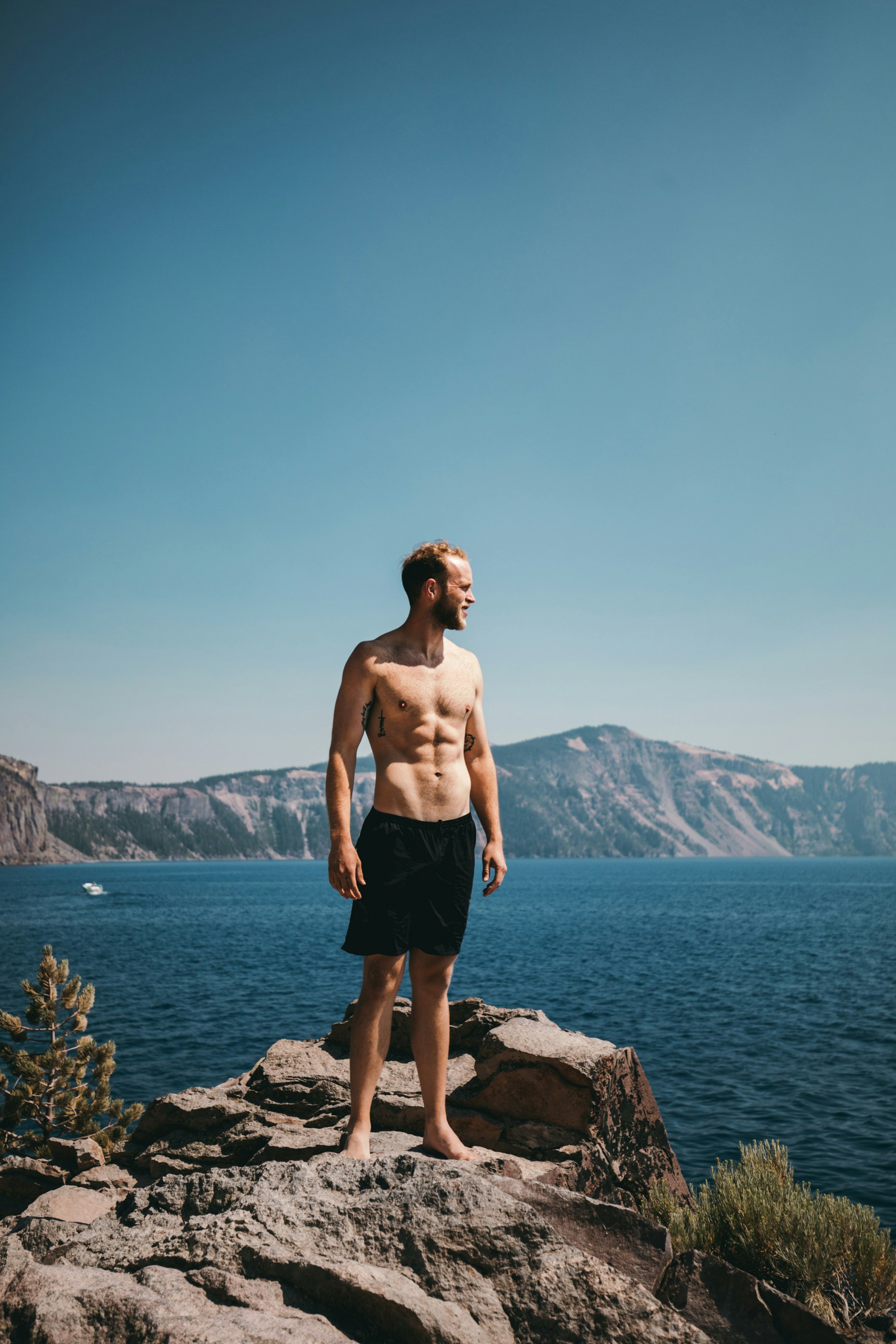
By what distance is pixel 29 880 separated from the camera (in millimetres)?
137375

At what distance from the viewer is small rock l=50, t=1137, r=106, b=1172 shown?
880 cm

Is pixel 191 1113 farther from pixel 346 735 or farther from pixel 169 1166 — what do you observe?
pixel 346 735

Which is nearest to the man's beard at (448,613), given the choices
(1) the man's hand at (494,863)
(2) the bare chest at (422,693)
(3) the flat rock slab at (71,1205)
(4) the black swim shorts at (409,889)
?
(2) the bare chest at (422,693)

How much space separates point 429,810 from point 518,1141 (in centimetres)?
280

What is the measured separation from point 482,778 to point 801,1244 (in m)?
3.20

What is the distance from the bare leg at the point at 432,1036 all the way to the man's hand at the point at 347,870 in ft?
1.69

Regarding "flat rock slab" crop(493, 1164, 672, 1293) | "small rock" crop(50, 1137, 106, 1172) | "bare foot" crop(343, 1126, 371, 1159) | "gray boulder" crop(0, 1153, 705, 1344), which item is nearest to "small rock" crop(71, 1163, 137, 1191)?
"small rock" crop(50, 1137, 106, 1172)

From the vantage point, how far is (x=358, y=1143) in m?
4.31

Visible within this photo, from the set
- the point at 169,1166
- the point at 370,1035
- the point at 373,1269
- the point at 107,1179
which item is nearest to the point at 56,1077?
the point at 107,1179

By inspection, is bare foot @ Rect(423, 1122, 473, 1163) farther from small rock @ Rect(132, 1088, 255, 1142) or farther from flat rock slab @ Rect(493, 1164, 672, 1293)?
small rock @ Rect(132, 1088, 255, 1142)

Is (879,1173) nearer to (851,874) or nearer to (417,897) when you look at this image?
(417,897)

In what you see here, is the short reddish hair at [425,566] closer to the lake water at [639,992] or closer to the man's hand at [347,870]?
the man's hand at [347,870]

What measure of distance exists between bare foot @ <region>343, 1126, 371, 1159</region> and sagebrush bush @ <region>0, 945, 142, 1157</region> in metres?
7.63

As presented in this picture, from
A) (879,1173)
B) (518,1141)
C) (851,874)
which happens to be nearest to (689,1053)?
(879,1173)
